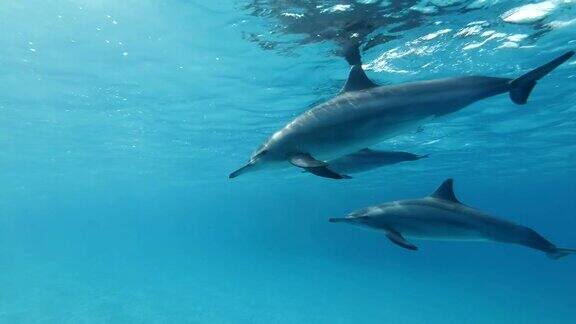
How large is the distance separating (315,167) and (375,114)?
154 centimetres

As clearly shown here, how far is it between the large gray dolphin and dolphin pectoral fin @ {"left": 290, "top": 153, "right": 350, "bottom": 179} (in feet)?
1.01

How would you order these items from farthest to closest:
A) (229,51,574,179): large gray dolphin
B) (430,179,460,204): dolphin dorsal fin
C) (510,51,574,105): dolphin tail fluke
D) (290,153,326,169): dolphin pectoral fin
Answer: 1. (430,179,460,204): dolphin dorsal fin
2. (229,51,574,179): large gray dolphin
3. (510,51,574,105): dolphin tail fluke
4. (290,153,326,169): dolphin pectoral fin

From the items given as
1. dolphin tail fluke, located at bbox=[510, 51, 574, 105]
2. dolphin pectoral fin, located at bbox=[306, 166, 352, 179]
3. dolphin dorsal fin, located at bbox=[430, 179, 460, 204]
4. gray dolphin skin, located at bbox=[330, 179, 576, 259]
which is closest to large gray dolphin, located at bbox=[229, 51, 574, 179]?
dolphin tail fluke, located at bbox=[510, 51, 574, 105]

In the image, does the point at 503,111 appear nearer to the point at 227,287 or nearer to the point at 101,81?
the point at 101,81

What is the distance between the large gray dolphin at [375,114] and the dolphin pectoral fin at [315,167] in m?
0.31

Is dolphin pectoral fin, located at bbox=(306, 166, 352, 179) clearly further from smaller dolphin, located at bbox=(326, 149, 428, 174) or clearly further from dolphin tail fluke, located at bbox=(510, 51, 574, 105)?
smaller dolphin, located at bbox=(326, 149, 428, 174)

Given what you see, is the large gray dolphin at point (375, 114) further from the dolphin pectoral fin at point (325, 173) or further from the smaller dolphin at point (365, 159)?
the smaller dolphin at point (365, 159)

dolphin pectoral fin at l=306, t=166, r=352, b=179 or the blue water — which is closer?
dolphin pectoral fin at l=306, t=166, r=352, b=179

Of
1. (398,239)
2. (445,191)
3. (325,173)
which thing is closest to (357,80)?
(325,173)

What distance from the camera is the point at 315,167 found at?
16.9 feet

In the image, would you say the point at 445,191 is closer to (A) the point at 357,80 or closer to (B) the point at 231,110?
(A) the point at 357,80

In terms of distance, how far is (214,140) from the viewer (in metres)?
30.4

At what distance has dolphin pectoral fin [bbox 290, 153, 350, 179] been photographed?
4.96 m

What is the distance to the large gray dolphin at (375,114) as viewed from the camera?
20.0 feet
